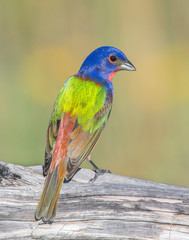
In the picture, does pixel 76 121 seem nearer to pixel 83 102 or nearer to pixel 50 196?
pixel 83 102

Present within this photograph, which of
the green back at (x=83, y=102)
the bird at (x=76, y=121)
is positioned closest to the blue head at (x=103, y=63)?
the bird at (x=76, y=121)

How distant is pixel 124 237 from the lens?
359 centimetres

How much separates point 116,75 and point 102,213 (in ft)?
9.94

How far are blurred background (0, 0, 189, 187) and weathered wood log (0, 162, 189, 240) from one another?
7.15ft

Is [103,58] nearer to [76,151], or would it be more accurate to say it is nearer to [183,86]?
[76,151]

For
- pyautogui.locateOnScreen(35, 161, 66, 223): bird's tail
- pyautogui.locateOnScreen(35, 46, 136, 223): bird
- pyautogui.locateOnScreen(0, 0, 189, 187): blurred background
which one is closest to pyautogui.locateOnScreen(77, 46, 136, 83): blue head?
pyautogui.locateOnScreen(35, 46, 136, 223): bird

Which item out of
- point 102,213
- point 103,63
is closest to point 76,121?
point 103,63

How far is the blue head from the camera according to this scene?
5.14 m

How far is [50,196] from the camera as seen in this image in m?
3.71

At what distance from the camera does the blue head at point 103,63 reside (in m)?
5.14

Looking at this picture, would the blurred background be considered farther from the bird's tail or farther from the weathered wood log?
the weathered wood log

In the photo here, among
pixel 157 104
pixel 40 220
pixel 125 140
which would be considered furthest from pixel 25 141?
pixel 40 220

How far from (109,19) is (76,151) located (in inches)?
102

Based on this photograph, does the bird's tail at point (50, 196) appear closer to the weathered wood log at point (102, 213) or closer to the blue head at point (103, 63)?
the weathered wood log at point (102, 213)
